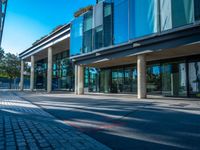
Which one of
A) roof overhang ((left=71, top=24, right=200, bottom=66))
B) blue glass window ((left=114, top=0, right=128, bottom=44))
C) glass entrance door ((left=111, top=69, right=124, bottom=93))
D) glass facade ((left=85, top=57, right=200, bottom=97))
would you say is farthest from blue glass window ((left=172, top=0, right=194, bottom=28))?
glass entrance door ((left=111, top=69, right=124, bottom=93))

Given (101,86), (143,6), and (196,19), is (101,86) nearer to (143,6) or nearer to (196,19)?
(143,6)

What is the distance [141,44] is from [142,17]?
6.21 feet

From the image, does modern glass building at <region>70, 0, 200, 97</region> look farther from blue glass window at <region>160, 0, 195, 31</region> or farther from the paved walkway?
the paved walkway

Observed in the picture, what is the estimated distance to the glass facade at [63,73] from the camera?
120 feet

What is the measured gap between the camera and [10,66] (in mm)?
53125

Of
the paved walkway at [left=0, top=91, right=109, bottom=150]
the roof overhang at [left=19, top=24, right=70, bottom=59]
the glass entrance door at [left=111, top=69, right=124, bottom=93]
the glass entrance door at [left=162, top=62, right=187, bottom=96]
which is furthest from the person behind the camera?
the roof overhang at [left=19, top=24, right=70, bottom=59]

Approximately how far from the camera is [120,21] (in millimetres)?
18406

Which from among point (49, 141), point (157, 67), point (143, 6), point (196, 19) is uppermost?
point (143, 6)

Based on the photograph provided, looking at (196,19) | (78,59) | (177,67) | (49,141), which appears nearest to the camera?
(49,141)

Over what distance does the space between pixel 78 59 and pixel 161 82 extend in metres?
8.71

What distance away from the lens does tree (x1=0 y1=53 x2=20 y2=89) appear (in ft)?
171

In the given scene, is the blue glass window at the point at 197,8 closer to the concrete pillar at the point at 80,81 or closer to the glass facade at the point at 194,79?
the glass facade at the point at 194,79

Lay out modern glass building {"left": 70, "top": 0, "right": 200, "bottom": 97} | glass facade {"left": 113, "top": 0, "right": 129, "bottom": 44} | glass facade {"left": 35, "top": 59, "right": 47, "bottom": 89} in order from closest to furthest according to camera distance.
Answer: modern glass building {"left": 70, "top": 0, "right": 200, "bottom": 97}, glass facade {"left": 113, "top": 0, "right": 129, "bottom": 44}, glass facade {"left": 35, "top": 59, "right": 47, "bottom": 89}

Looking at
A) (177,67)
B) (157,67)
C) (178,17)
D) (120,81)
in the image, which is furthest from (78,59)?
(178,17)
